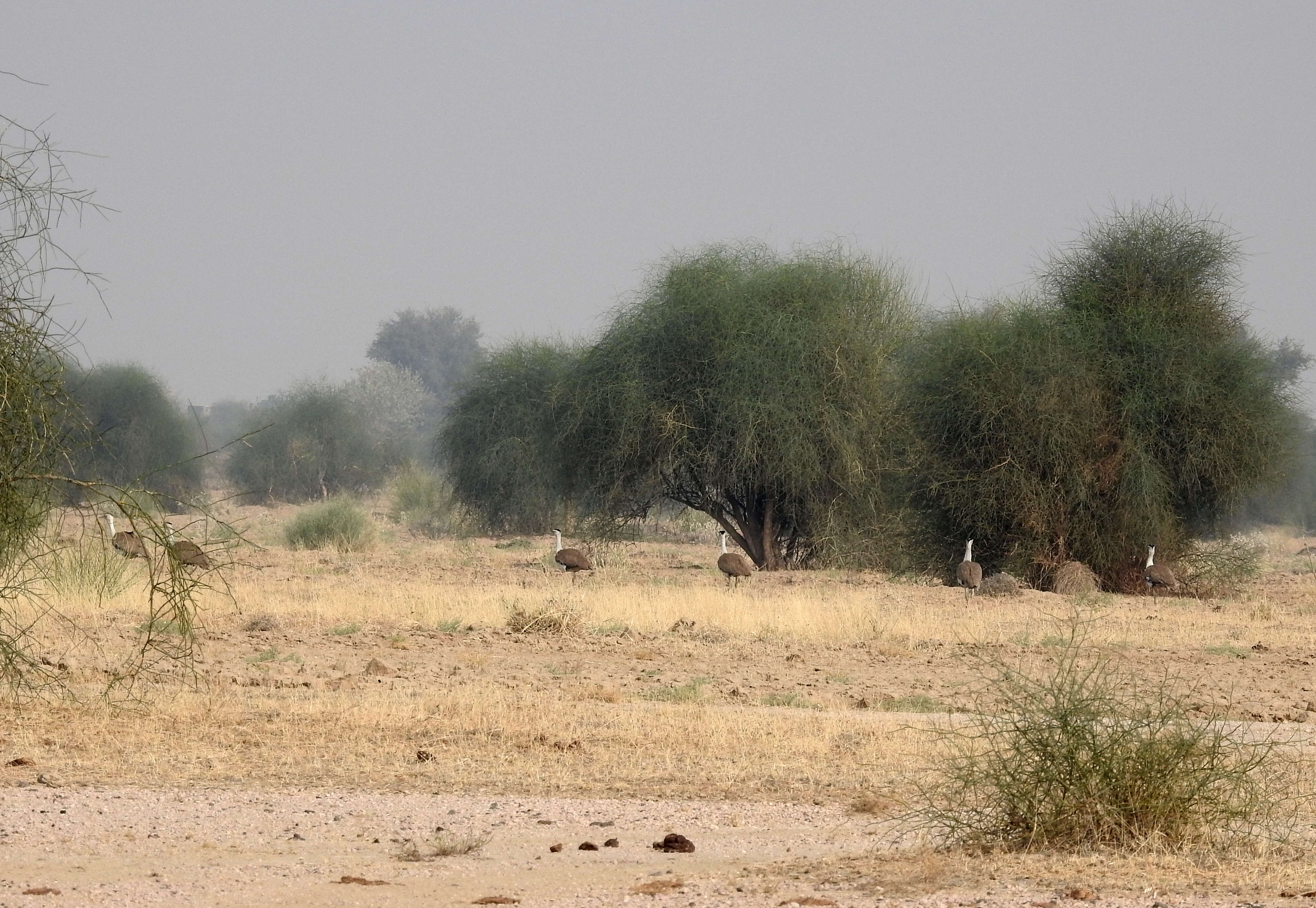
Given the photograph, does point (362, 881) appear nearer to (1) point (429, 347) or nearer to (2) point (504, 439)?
(2) point (504, 439)

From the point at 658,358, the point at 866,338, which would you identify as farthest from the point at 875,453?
the point at 658,358

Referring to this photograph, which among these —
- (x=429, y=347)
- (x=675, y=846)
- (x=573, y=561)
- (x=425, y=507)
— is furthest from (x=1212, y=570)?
(x=429, y=347)

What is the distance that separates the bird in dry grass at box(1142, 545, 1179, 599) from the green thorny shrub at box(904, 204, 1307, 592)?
0.49 m

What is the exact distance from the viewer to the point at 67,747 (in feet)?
30.0

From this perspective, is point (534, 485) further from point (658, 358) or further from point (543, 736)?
point (543, 736)

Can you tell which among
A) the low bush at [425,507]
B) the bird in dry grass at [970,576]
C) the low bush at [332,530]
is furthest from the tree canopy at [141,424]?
the bird in dry grass at [970,576]

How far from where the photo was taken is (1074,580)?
75.5ft

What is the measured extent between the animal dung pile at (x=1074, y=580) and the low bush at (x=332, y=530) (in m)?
16.2

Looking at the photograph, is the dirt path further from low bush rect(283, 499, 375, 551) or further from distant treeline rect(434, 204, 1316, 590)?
low bush rect(283, 499, 375, 551)

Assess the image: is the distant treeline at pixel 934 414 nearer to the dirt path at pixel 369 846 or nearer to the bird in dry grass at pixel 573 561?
the bird in dry grass at pixel 573 561

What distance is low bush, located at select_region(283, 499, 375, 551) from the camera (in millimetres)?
33594

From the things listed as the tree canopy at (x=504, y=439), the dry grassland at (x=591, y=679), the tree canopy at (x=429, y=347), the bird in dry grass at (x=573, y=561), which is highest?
the tree canopy at (x=429, y=347)

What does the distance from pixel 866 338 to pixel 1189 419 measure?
6036mm

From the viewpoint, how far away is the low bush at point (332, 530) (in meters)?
33.6
